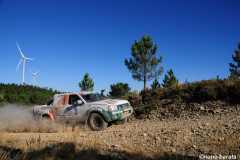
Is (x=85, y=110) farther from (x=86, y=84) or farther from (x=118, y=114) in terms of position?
(x=86, y=84)

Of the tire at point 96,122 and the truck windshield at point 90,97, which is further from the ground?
the truck windshield at point 90,97

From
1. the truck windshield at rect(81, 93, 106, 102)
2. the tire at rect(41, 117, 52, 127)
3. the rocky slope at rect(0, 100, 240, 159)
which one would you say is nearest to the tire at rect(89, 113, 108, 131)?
the rocky slope at rect(0, 100, 240, 159)

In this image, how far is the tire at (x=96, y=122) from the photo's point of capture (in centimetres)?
677

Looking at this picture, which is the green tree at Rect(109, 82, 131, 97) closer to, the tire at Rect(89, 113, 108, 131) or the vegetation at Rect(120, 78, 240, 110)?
the vegetation at Rect(120, 78, 240, 110)

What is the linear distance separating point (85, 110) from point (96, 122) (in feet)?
2.49

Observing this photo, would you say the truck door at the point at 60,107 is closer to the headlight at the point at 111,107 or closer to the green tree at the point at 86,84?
the headlight at the point at 111,107

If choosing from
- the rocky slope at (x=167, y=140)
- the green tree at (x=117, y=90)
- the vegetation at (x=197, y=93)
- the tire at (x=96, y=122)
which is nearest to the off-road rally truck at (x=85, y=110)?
the tire at (x=96, y=122)

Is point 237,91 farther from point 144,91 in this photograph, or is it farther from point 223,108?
point 144,91

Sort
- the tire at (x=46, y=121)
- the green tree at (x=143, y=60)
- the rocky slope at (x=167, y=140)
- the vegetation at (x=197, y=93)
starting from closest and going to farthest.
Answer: the rocky slope at (x=167, y=140) → the tire at (x=46, y=121) → the vegetation at (x=197, y=93) → the green tree at (x=143, y=60)

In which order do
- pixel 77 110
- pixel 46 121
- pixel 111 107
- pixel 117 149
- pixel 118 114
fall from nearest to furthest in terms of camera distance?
pixel 117 149, pixel 111 107, pixel 118 114, pixel 77 110, pixel 46 121

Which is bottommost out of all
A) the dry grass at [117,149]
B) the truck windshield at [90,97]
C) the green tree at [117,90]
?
the dry grass at [117,149]

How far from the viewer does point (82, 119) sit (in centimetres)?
730

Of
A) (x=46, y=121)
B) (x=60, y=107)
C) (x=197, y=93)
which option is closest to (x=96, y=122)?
(x=60, y=107)

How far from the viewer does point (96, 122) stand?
7031 millimetres
